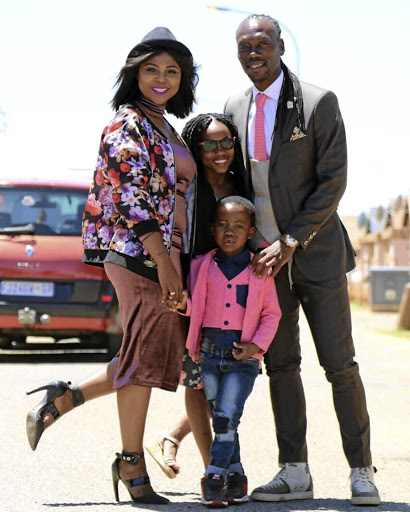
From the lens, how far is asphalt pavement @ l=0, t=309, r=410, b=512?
5531mm

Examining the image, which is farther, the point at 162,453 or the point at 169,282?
the point at 162,453

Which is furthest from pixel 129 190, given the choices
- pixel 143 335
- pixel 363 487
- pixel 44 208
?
pixel 44 208

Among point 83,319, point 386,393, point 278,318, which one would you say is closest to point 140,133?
point 278,318

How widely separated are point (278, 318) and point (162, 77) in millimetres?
1181

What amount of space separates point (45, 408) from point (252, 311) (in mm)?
1015

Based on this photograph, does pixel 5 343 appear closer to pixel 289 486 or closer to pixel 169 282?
pixel 289 486

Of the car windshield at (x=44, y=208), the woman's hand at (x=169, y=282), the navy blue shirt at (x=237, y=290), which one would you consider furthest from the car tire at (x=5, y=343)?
the woman's hand at (x=169, y=282)

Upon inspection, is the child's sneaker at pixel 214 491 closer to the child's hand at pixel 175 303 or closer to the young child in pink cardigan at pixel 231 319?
the young child in pink cardigan at pixel 231 319

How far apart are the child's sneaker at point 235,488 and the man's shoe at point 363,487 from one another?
495mm

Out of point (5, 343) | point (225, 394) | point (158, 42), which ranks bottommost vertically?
point (5, 343)

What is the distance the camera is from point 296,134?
5.59m

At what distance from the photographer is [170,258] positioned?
5.36 m

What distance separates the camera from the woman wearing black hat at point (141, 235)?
17.2 feet

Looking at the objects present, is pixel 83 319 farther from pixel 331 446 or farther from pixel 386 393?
pixel 331 446
